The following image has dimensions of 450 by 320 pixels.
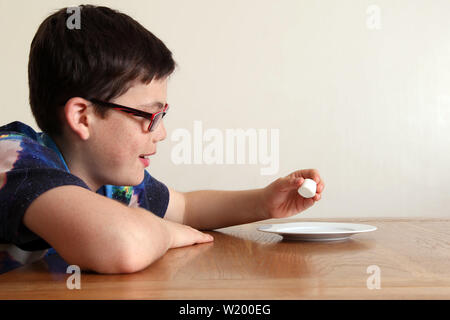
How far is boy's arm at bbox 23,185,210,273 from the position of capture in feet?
2.11

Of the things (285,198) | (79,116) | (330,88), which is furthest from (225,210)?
→ (330,88)

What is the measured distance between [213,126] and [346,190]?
810mm

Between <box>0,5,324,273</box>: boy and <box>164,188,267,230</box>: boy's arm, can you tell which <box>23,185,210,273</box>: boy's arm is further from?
<box>164,188,267,230</box>: boy's arm

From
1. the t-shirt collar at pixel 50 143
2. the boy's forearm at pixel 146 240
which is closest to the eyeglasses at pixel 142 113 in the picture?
the t-shirt collar at pixel 50 143

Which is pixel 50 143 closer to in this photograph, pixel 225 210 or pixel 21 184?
pixel 21 184

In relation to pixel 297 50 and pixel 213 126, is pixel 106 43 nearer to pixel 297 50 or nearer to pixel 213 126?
pixel 213 126

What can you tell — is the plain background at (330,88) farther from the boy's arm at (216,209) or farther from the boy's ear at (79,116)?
the boy's ear at (79,116)

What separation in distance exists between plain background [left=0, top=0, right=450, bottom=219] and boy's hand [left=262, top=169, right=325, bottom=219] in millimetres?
1617

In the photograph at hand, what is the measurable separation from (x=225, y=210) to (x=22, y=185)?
0.60 meters

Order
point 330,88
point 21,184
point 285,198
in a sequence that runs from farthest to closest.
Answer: point 330,88 → point 285,198 → point 21,184

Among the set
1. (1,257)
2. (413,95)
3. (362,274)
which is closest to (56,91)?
(1,257)

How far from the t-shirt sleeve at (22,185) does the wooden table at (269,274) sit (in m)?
0.05

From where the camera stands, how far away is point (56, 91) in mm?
988

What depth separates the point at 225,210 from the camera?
4.00 ft
